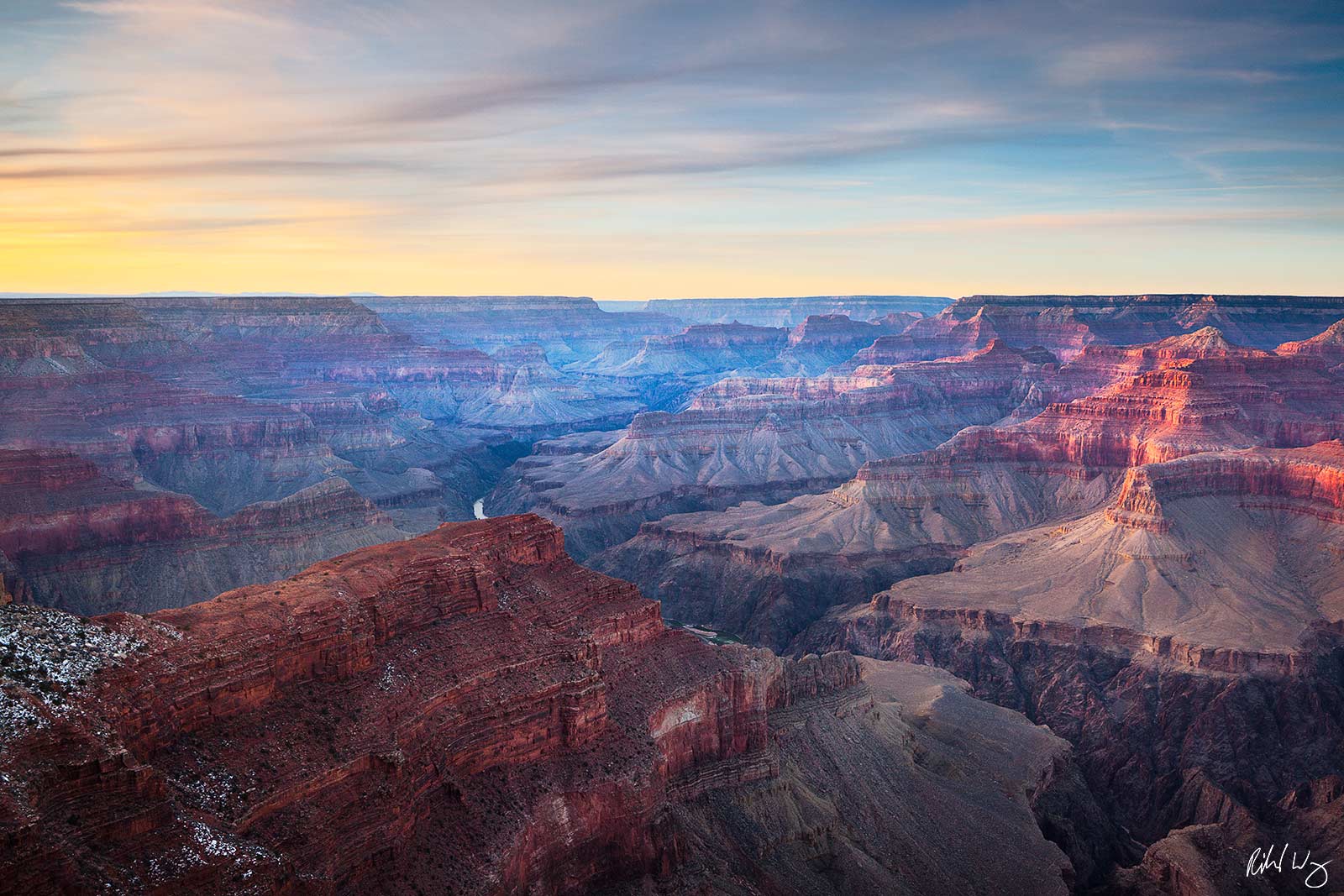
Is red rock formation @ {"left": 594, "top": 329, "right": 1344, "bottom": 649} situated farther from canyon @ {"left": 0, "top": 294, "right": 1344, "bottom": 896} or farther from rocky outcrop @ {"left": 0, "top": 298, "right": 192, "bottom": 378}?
rocky outcrop @ {"left": 0, "top": 298, "right": 192, "bottom": 378}

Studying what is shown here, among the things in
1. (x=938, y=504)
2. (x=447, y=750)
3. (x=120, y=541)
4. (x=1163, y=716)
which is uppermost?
(x=447, y=750)

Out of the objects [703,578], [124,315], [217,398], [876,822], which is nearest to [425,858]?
[876,822]

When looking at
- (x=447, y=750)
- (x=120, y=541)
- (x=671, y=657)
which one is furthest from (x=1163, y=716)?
(x=120, y=541)

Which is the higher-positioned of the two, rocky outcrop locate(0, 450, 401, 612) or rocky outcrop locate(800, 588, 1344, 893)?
rocky outcrop locate(0, 450, 401, 612)

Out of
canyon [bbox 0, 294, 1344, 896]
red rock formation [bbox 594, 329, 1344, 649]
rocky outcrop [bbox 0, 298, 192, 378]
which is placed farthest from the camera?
rocky outcrop [bbox 0, 298, 192, 378]

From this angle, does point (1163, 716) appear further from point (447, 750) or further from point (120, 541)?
point (120, 541)

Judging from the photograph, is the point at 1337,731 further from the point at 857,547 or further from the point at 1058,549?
the point at 857,547
